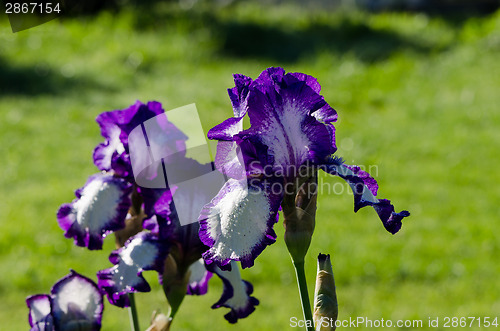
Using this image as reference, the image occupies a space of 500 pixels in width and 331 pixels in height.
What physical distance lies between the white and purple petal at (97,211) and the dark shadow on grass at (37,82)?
5.01 metres

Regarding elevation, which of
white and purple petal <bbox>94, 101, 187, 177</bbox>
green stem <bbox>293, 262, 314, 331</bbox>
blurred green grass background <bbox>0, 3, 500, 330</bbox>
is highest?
blurred green grass background <bbox>0, 3, 500, 330</bbox>

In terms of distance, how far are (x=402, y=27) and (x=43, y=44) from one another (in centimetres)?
388

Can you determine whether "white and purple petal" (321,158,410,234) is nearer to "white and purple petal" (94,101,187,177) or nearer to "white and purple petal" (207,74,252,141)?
"white and purple petal" (207,74,252,141)

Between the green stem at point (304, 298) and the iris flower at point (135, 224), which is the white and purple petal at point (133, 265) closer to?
the iris flower at point (135, 224)

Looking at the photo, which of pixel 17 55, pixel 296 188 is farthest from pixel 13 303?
pixel 17 55

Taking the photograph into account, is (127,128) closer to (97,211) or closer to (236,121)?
(97,211)

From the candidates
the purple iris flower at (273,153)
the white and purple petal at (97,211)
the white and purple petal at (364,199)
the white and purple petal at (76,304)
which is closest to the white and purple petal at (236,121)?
the purple iris flower at (273,153)

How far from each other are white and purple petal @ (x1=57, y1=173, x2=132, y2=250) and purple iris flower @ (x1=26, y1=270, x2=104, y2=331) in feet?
0.22

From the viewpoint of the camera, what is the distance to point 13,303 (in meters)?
3.11

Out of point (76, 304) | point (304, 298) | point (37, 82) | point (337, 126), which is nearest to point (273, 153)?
point (304, 298)

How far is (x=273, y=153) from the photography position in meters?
0.87

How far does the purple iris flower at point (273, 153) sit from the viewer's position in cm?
84

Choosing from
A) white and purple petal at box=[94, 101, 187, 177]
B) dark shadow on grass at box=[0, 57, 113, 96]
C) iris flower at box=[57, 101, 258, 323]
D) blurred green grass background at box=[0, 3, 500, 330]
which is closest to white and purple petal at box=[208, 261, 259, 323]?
iris flower at box=[57, 101, 258, 323]

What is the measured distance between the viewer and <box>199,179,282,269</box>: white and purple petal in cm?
82
